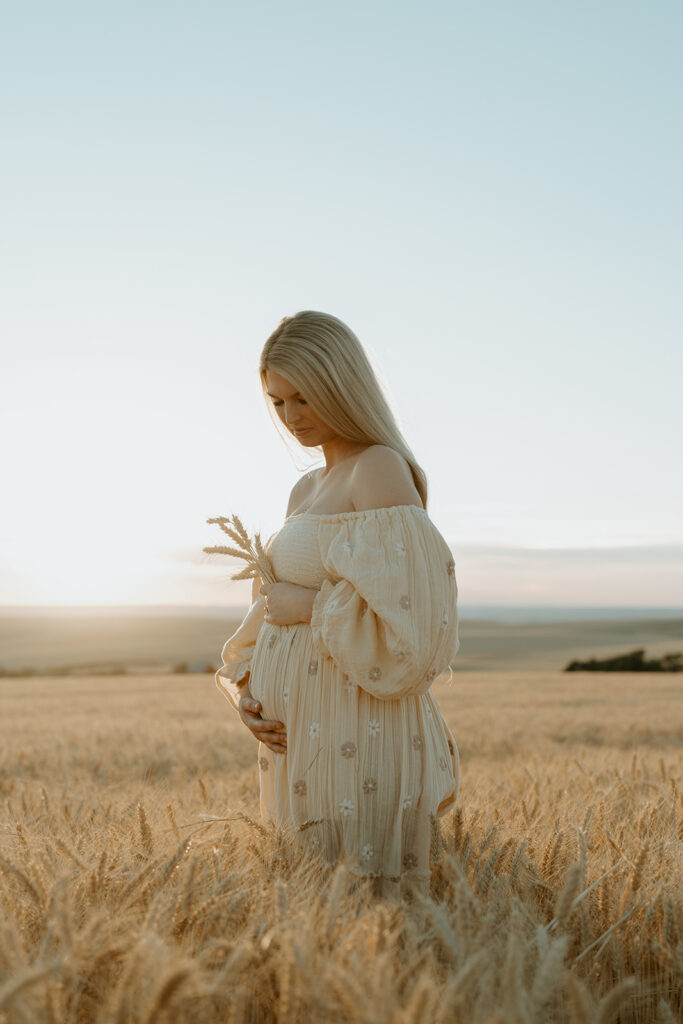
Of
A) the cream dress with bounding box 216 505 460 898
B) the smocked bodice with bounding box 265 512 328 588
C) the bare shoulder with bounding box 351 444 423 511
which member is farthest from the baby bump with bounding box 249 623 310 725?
the bare shoulder with bounding box 351 444 423 511

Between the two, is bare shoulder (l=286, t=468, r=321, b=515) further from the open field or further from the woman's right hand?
the open field

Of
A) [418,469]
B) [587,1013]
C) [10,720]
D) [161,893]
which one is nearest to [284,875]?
[161,893]

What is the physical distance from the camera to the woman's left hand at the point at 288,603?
8.57 feet

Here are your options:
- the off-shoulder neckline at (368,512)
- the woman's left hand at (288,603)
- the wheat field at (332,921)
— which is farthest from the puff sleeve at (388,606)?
the wheat field at (332,921)

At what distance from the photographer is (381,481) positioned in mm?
2518

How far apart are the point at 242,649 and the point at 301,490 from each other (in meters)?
0.63

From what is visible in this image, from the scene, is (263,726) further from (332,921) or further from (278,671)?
(332,921)

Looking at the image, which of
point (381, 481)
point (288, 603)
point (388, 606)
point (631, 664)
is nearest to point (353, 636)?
point (388, 606)

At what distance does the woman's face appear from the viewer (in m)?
2.70

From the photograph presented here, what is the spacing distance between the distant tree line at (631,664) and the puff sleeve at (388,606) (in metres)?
23.3

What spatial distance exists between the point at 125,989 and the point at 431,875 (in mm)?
1370

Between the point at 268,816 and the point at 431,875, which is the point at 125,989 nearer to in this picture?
Result: the point at 431,875

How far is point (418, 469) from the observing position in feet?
8.91

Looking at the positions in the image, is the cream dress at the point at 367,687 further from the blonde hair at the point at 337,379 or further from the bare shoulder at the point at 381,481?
the blonde hair at the point at 337,379
